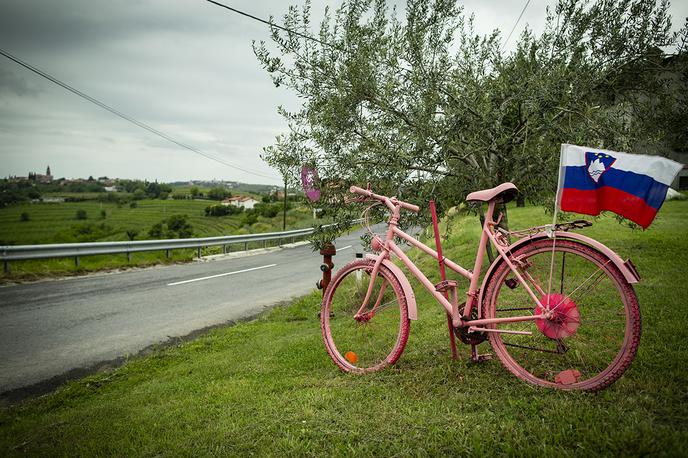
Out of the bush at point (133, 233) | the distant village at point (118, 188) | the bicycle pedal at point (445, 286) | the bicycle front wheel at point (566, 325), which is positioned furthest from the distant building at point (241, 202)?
the bicycle front wheel at point (566, 325)

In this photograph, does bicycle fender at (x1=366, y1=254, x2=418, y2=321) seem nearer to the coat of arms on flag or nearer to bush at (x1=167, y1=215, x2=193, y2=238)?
the coat of arms on flag

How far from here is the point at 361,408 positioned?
8.92 feet

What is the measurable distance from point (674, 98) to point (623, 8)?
1589mm

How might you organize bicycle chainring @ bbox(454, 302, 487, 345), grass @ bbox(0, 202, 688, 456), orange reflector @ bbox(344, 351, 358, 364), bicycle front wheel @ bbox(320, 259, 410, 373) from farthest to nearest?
orange reflector @ bbox(344, 351, 358, 364)
bicycle front wheel @ bbox(320, 259, 410, 373)
bicycle chainring @ bbox(454, 302, 487, 345)
grass @ bbox(0, 202, 688, 456)

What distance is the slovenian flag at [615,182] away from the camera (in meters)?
2.32

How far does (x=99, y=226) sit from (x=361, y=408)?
1530 inches

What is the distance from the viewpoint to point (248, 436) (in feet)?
8.32

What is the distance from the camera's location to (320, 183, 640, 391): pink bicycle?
8.31 feet

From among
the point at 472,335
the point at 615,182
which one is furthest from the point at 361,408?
the point at 615,182

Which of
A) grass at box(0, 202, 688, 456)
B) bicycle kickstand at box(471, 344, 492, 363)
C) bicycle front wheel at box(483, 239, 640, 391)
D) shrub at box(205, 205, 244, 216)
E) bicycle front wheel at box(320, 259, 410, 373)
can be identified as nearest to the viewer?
grass at box(0, 202, 688, 456)

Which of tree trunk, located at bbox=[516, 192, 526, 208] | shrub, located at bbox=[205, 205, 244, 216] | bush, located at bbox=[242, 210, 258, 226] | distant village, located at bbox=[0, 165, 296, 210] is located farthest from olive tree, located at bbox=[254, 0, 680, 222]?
shrub, located at bbox=[205, 205, 244, 216]

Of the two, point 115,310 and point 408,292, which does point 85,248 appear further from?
point 408,292

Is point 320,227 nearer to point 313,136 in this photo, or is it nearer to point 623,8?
point 313,136

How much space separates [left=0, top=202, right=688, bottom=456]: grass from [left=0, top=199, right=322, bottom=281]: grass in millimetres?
3347
